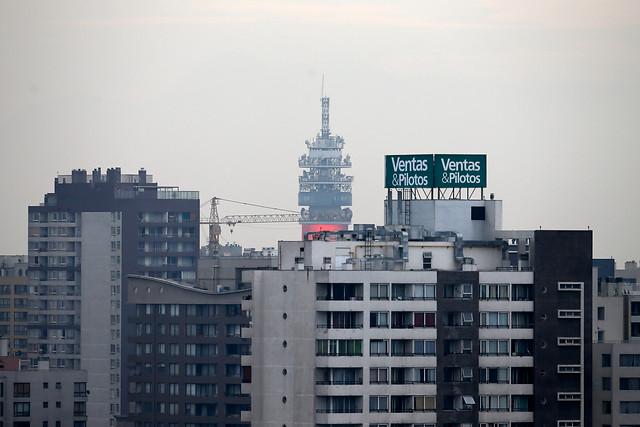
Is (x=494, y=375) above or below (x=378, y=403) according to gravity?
above

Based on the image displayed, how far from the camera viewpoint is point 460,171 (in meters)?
164

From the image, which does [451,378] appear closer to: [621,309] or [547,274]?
[547,274]

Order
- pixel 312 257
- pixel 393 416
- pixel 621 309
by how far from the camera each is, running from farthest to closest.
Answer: pixel 621 309, pixel 312 257, pixel 393 416

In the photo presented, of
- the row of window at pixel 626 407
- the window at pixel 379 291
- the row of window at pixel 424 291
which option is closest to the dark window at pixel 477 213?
the row of window at pixel 424 291

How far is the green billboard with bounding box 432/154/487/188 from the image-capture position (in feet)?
537

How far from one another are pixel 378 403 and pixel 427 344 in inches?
244

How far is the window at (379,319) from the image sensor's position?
476 ft

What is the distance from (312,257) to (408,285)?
1169cm

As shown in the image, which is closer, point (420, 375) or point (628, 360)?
point (420, 375)

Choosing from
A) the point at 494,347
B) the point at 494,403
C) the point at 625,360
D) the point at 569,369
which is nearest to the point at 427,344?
the point at 494,347

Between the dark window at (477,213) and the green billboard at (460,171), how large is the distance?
9.87 feet

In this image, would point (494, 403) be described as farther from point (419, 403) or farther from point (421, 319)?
point (421, 319)

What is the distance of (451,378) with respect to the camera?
478 feet

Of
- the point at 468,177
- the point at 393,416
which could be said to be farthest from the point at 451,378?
the point at 468,177
